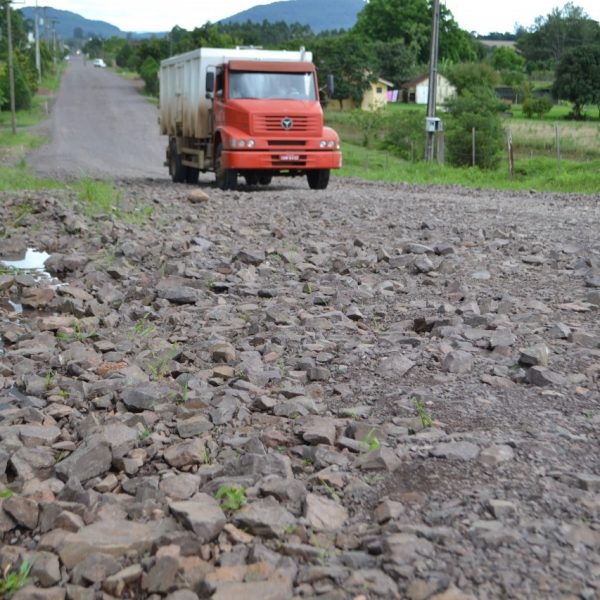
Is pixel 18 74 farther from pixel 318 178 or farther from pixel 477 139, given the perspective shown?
pixel 318 178

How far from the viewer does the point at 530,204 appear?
1839 cm

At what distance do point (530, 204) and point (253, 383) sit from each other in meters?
13.4

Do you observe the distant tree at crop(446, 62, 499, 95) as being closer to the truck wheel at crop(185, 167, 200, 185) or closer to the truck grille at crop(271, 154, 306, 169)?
the truck wheel at crop(185, 167, 200, 185)

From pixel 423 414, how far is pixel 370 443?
56 cm

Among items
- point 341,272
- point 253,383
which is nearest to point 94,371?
point 253,383

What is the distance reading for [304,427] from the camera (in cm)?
507

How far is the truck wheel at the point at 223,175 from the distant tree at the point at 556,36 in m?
130

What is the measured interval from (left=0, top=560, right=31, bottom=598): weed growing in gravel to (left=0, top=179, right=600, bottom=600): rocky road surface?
0.16 feet

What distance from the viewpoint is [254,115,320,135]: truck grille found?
21141 mm

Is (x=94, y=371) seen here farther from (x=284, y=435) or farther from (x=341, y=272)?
(x=341, y=272)

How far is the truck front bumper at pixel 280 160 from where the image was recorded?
21094mm

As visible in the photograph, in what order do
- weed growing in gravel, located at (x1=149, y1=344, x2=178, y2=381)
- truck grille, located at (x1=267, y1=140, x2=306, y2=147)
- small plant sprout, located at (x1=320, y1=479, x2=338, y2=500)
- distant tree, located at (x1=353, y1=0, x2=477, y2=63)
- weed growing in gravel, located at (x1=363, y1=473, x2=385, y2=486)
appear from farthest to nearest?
distant tree, located at (x1=353, y1=0, x2=477, y2=63) < truck grille, located at (x1=267, y1=140, x2=306, y2=147) < weed growing in gravel, located at (x1=149, y1=344, x2=178, y2=381) < weed growing in gravel, located at (x1=363, y1=473, x2=385, y2=486) < small plant sprout, located at (x1=320, y1=479, x2=338, y2=500)

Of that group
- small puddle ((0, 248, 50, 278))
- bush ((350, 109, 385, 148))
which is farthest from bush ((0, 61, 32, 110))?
small puddle ((0, 248, 50, 278))

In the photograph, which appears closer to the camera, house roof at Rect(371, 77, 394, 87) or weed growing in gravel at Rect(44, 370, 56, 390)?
weed growing in gravel at Rect(44, 370, 56, 390)
